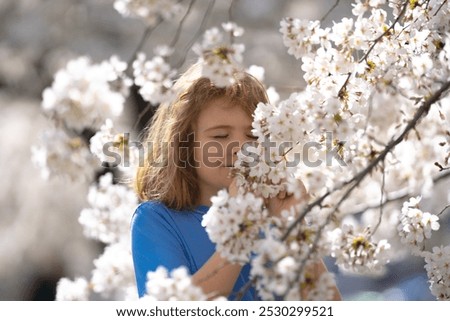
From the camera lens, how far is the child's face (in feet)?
5.91

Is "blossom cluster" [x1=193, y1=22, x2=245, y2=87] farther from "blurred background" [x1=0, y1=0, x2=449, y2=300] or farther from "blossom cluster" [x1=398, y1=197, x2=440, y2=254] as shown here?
"blurred background" [x1=0, y1=0, x2=449, y2=300]

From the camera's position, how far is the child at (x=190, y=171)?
5.73ft

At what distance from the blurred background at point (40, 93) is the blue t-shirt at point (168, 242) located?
2.15 meters

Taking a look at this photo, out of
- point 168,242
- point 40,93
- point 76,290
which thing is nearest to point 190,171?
point 168,242

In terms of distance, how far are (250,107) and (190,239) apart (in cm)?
34

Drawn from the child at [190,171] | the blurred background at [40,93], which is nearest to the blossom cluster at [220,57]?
the child at [190,171]

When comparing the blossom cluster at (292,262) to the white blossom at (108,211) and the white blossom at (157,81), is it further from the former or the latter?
the white blossom at (108,211)

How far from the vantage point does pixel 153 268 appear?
1.69 meters

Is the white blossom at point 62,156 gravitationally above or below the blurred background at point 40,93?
below

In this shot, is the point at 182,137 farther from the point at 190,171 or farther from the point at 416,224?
the point at 416,224

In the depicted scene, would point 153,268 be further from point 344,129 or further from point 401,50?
point 401,50

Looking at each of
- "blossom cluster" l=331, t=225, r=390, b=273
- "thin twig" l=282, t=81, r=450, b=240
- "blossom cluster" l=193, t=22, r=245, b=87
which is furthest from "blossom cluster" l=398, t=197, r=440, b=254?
"blossom cluster" l=193, t=22, r=245, b=87

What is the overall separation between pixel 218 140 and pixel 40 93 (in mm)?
2797

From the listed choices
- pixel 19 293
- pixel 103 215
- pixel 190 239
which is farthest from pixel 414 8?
pixel 19 293
